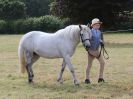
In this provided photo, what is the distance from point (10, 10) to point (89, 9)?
42.6 metres

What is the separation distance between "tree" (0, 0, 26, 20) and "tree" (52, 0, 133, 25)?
39.4 metres

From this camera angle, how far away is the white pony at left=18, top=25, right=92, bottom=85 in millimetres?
12062

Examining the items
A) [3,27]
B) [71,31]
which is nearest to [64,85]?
[71,31]

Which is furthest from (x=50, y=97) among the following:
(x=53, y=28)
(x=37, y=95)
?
(x=53, y=28)

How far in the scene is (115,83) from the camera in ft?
41.6

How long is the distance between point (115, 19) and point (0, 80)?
2106cm

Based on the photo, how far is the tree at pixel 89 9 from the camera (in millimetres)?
31970

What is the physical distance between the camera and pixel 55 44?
1243 cm

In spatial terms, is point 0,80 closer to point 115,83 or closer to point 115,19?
point 115,83

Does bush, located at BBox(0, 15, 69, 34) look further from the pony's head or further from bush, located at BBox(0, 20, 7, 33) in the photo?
the pony's head

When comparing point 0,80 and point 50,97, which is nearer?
point 50,97

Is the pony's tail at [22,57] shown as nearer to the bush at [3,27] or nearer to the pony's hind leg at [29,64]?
the pony's hind leg at [29,64]

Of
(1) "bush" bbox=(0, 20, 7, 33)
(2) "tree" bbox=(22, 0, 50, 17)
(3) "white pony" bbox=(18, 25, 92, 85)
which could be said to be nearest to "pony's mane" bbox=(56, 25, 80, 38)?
(3) "white pony" bbox=(18, 25, 92, 85)

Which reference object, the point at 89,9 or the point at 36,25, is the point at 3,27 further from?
the point at 89,9
